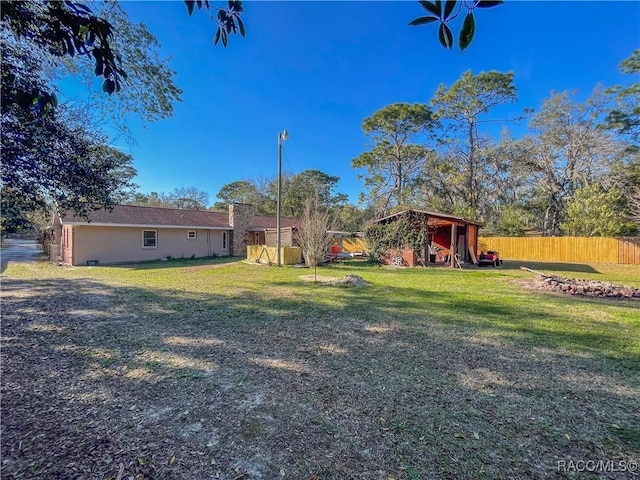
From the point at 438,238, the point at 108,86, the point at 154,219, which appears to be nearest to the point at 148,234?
the point at 154,219

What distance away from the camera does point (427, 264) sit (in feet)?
52.1

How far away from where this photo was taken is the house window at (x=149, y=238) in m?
17.4

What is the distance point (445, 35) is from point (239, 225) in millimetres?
21091

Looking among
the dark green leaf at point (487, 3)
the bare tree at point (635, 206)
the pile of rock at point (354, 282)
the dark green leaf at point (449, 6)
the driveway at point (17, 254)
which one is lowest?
the pile of rock at point (354, 282)

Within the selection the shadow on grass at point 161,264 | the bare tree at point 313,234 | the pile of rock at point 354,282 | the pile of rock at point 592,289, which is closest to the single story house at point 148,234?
the shadow on grass at point 161,264

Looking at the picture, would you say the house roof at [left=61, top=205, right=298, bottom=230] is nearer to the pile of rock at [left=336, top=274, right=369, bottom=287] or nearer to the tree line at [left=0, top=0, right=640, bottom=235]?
the tree line at [left=0, top=0, right=640, bottom=235]

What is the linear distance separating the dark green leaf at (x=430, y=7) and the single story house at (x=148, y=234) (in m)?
14.7

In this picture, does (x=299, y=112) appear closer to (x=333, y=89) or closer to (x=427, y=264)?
(x=333, y=89)

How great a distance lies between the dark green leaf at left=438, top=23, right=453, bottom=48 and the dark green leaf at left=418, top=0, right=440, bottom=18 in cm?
7

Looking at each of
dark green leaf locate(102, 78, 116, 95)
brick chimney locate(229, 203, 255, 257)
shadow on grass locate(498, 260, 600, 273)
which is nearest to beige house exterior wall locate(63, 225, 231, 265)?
brick chimney locate(229, 203, 255, 257)

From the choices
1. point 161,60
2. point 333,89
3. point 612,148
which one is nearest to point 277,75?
point 333,89

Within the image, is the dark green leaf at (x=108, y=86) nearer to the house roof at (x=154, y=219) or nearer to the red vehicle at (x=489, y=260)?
the house roof at (x=154, y=219)

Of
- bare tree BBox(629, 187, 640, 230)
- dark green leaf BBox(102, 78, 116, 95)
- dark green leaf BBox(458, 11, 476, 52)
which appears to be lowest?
dark green leaf BBox(102, 78, 116, 95)

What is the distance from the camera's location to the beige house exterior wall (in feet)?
49.4
